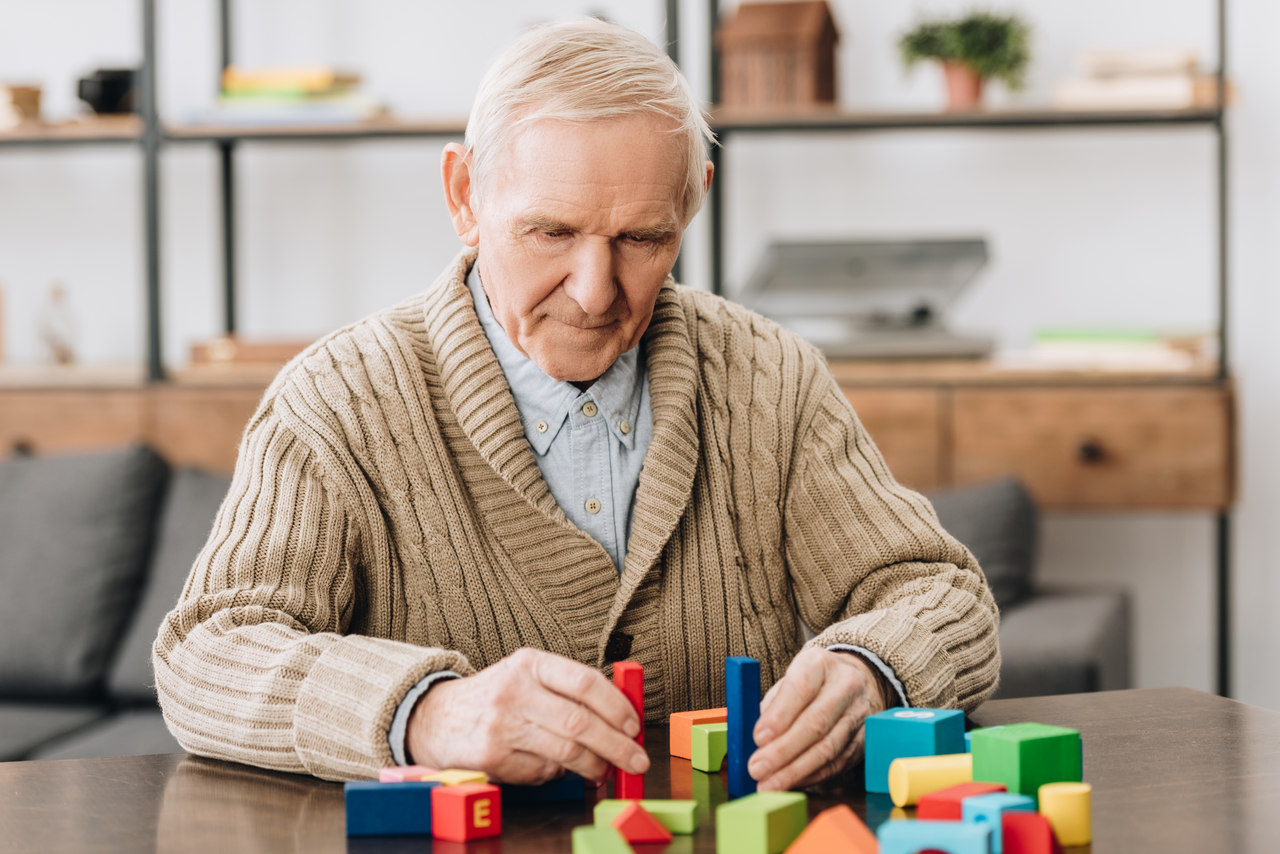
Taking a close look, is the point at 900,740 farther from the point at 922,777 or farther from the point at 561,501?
the point at 561,501

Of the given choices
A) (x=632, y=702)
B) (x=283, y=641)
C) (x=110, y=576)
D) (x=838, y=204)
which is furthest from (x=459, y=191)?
(x=838, y=204)

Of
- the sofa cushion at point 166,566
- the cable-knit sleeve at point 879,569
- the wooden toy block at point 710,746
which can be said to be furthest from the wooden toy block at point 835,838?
the sofa cushion at point 166,566

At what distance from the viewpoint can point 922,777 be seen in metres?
0.90

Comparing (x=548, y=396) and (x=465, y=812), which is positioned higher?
(x=548, y=396)

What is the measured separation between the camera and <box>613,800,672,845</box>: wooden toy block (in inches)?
32.2

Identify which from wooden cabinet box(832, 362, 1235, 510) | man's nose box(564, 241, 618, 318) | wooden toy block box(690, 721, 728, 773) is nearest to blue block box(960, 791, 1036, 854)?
wooden toy block box(690, 721, 728, 773)

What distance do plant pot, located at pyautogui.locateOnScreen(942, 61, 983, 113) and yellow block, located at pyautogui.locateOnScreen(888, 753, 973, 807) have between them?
209cm

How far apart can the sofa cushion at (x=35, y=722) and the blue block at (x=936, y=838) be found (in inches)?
69.5

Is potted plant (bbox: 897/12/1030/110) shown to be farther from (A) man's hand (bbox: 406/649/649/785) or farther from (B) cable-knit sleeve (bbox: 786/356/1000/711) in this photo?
(A) man's hand (bbox: 406/649/649/785)

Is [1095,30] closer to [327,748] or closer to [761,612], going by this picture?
[761,612]

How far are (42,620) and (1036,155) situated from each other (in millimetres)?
2220

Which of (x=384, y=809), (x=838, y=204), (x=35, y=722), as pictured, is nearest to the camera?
(x=384, y=809)

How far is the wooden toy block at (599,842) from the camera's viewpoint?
0.76m

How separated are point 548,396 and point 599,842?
25.2 inches
